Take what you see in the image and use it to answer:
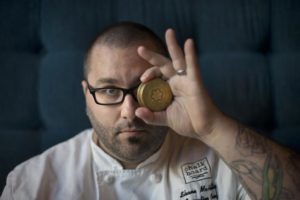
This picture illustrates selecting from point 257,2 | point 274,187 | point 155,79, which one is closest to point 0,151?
point 155,79

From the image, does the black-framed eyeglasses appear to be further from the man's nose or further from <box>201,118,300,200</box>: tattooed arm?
<box>201,118,300,200</box>: tattooed arm

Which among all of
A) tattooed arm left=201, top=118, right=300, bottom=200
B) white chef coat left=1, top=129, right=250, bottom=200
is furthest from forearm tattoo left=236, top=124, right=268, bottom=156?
white chef coat left=1, top=129, right=250, bottom=200

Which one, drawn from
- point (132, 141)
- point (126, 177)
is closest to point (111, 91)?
point (132, 141)

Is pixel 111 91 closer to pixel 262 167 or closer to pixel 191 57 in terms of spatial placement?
pixel 191 57

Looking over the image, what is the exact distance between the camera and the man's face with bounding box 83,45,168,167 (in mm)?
879

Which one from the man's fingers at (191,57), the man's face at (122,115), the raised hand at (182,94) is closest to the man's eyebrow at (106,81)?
the man's face at (122,115)

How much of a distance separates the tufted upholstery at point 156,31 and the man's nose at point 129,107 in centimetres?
30

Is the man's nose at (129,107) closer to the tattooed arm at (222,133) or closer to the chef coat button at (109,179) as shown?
the tattooed arm at (222,133)

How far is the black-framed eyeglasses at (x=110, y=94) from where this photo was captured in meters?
0.89

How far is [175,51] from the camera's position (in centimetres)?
76

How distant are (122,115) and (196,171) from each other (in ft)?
0.83

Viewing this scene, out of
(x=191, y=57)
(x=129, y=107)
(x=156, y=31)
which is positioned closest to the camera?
(x=191, y=57)

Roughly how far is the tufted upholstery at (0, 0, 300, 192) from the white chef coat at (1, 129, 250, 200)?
0.63ft

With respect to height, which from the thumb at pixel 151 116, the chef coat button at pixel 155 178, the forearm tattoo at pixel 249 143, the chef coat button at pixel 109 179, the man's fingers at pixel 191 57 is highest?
the man's fingers at pixel 191 57
